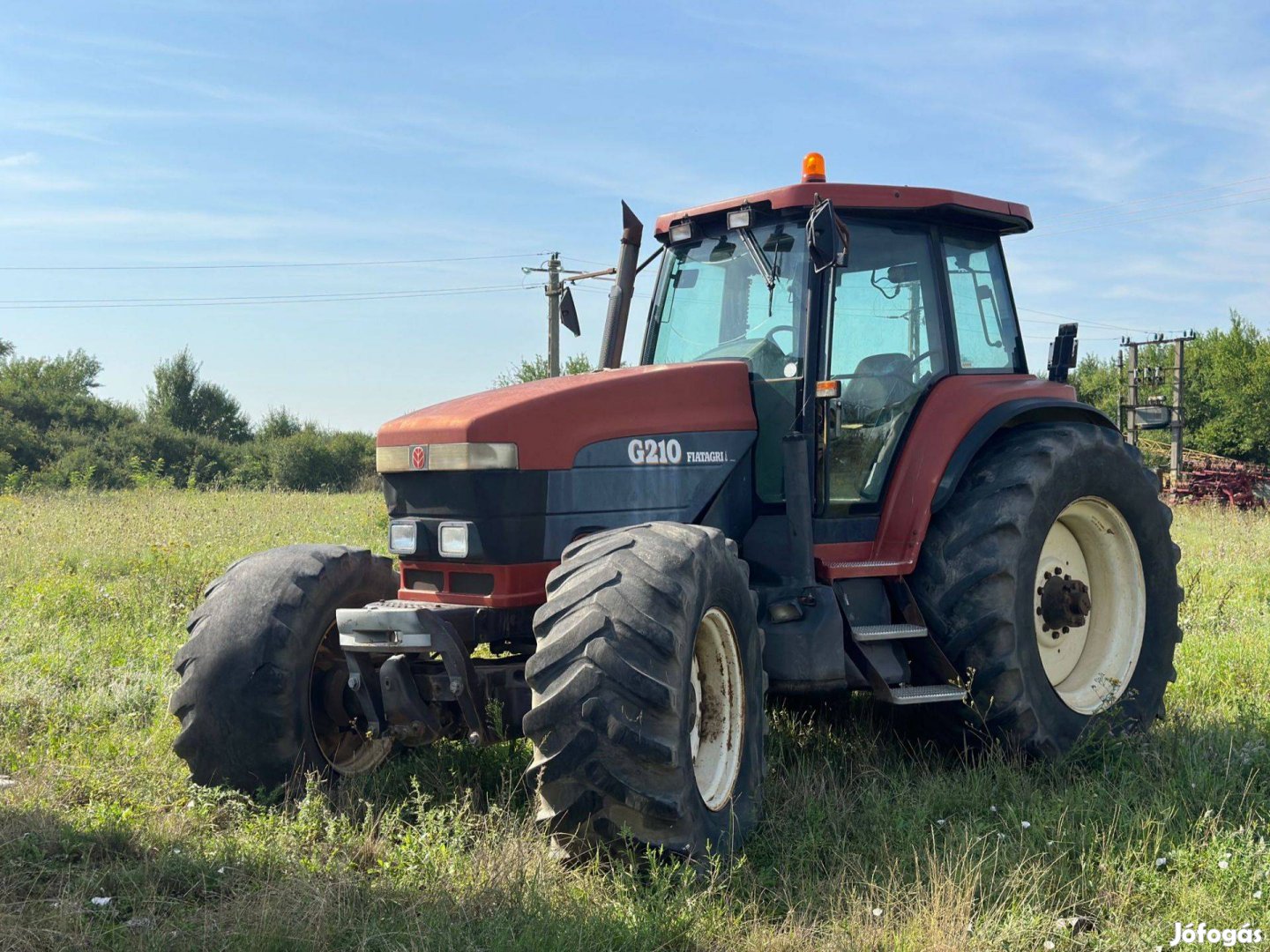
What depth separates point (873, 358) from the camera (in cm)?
501

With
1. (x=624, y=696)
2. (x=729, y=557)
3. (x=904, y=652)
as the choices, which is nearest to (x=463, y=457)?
(x=729, y=557)

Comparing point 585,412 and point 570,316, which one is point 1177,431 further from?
point 585,412

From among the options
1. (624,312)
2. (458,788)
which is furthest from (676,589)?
(624,312)

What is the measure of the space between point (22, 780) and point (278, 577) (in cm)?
149

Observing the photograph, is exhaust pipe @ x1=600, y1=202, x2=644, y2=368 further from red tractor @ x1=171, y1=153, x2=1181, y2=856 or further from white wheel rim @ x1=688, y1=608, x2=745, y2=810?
white wheel rim @ x1=688, y1=608, x2=745, y2=810

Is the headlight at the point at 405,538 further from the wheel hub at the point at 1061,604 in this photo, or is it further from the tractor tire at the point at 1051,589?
the wheel hub at the point at 1061,604

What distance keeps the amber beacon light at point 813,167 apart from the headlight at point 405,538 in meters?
2.38

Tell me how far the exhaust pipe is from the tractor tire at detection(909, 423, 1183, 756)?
1.84 metres

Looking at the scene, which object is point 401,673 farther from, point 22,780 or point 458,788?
point 22,780

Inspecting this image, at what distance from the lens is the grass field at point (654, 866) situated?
3.20m

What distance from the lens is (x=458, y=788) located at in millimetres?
4504

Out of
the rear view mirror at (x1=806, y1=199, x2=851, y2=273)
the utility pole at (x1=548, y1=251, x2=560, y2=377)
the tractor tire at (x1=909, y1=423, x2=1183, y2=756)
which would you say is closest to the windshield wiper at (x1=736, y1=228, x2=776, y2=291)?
the rear view mirror at (x1=806, y1=199, x2=851, y2=273)

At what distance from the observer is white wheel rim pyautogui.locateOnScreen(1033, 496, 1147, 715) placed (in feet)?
17.0

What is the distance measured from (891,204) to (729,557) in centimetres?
212
